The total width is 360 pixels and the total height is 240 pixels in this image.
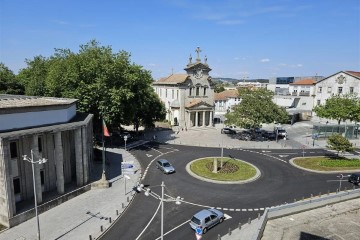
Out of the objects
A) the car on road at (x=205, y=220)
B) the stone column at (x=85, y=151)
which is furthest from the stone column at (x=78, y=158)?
the car on road at (x=205, y=220)

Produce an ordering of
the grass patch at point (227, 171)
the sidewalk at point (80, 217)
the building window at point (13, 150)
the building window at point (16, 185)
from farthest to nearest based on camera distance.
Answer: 1. the grass patch at point (227, 171)
2. the building window at point (16, 185)
3. the building window at point (13, 150)
4. the sidewalk at point (80, 217)

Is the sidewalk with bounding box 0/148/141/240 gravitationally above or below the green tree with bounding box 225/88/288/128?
below

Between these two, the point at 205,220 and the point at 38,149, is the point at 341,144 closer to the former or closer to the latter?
the point at 205,220

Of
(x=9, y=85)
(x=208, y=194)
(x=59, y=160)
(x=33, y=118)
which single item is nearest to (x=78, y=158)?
(x=59, y=160)

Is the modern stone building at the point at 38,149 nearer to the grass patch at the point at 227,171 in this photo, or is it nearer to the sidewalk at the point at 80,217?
the sidewalk at the point at 80,217

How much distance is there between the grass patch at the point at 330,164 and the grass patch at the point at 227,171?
29.9ft

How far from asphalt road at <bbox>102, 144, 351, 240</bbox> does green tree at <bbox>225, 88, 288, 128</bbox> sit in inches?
Result: 422

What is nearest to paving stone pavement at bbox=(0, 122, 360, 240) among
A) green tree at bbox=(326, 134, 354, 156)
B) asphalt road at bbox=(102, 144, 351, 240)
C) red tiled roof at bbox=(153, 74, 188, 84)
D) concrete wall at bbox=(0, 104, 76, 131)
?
asphalt road at bbox=(102, 144, 351, 240)

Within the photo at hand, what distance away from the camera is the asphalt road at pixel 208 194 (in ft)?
83.9

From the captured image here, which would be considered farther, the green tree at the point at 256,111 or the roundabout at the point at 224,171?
the green tree at the point at 256,111

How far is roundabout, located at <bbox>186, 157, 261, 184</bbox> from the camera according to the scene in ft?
124

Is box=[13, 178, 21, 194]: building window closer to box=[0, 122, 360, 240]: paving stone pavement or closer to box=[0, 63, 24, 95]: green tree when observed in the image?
box=[0, 122, 360, 240]: paving stone pavement

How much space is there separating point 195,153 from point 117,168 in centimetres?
1530

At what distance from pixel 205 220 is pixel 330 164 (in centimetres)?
2802
